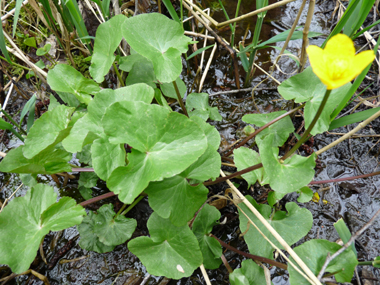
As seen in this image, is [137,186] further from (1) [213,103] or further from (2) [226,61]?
(2) [226,61]

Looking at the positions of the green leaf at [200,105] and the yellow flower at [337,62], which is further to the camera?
the green leaf at [200,105]

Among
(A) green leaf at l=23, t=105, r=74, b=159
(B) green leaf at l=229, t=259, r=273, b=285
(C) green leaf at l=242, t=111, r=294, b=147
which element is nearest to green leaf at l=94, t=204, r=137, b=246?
(A) green leaf at l=23, t=105, r=74, b=159

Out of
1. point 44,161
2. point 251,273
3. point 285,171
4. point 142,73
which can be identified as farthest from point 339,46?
point 44,161

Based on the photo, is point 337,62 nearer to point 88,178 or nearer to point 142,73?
point 142,73

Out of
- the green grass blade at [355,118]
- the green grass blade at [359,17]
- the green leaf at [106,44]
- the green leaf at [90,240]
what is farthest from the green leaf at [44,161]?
the green grass blade at [359,17]

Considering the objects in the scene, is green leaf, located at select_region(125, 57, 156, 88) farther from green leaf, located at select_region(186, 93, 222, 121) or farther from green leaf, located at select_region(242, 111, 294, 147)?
green leaf, located at select_region(242, 111, 294, 147)

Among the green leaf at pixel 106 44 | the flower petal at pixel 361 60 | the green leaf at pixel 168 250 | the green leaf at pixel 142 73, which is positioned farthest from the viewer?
the green leaf at pixel 142 73

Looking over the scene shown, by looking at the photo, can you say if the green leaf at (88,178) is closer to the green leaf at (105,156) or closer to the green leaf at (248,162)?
the green leaf at (105,156)

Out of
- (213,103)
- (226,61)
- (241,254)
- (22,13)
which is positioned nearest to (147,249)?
(241,254)
